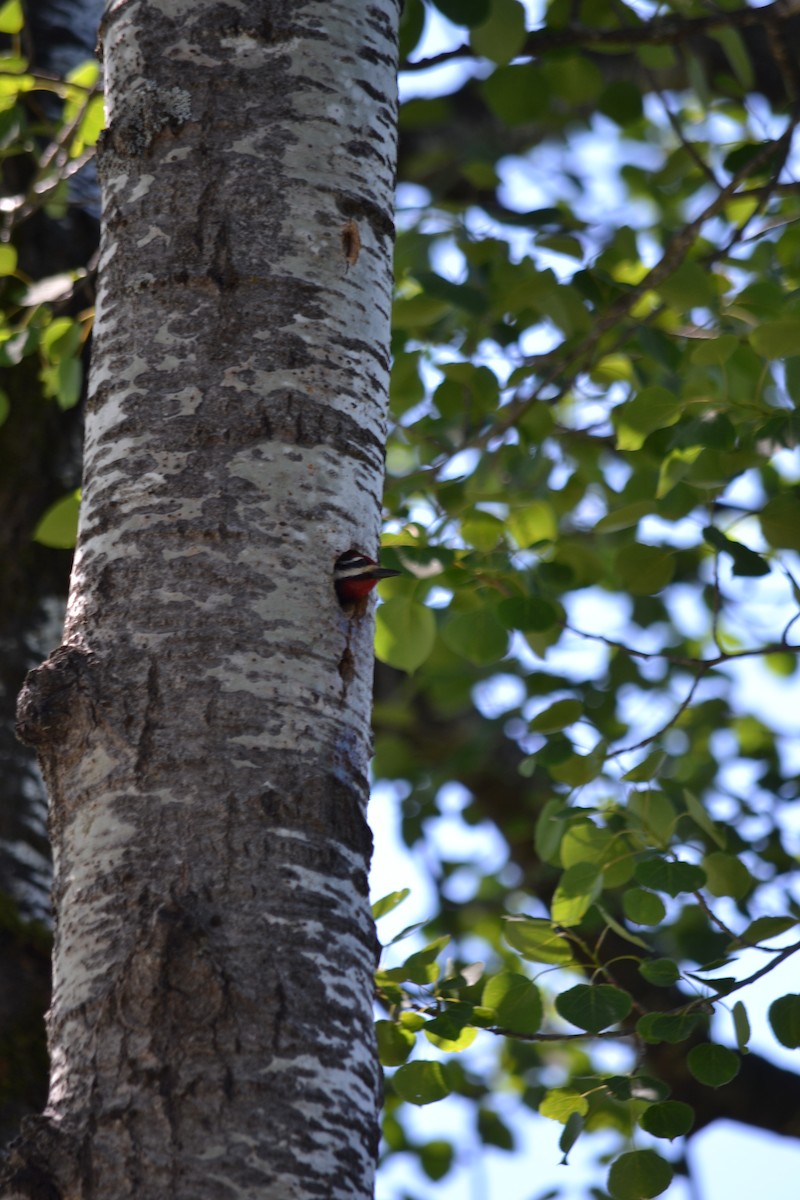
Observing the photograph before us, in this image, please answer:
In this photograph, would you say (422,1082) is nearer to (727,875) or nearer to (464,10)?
(727,875)

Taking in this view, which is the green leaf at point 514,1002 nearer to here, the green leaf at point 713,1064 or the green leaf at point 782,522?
the green leaf at point 713,1064

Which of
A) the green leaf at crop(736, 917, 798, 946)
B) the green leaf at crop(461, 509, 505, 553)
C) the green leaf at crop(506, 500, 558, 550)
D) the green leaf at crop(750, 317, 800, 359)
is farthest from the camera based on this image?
the green leaf at crop(506, 500, 558, 550)

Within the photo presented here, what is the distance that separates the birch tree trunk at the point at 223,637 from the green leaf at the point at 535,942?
582 millimetres

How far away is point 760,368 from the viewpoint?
2098mm

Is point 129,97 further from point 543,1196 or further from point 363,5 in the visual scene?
point 543,1196

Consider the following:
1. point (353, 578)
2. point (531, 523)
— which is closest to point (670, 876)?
point (353, 578)

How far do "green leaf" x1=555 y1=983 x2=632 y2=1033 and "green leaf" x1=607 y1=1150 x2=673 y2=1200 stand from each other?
15cm

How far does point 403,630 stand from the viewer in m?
2.06

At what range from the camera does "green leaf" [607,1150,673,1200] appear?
4.91 ft

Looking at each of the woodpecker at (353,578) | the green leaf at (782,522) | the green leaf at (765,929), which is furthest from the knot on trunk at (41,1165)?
the green leaf at (782,522)

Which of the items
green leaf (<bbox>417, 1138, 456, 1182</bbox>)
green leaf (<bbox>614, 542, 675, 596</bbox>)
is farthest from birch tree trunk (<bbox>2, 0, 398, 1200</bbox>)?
green leaf (<bbox>417, 1138, 456, 1182</bbox>)

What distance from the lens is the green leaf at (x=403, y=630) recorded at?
205cm

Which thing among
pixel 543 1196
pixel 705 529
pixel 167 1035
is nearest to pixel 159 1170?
pixel 167 1035

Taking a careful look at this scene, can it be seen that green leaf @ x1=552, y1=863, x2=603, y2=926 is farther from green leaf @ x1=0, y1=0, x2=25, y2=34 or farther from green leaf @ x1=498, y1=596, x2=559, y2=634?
green leaf @ x1=0, y1=0, x2=25, y2=34
